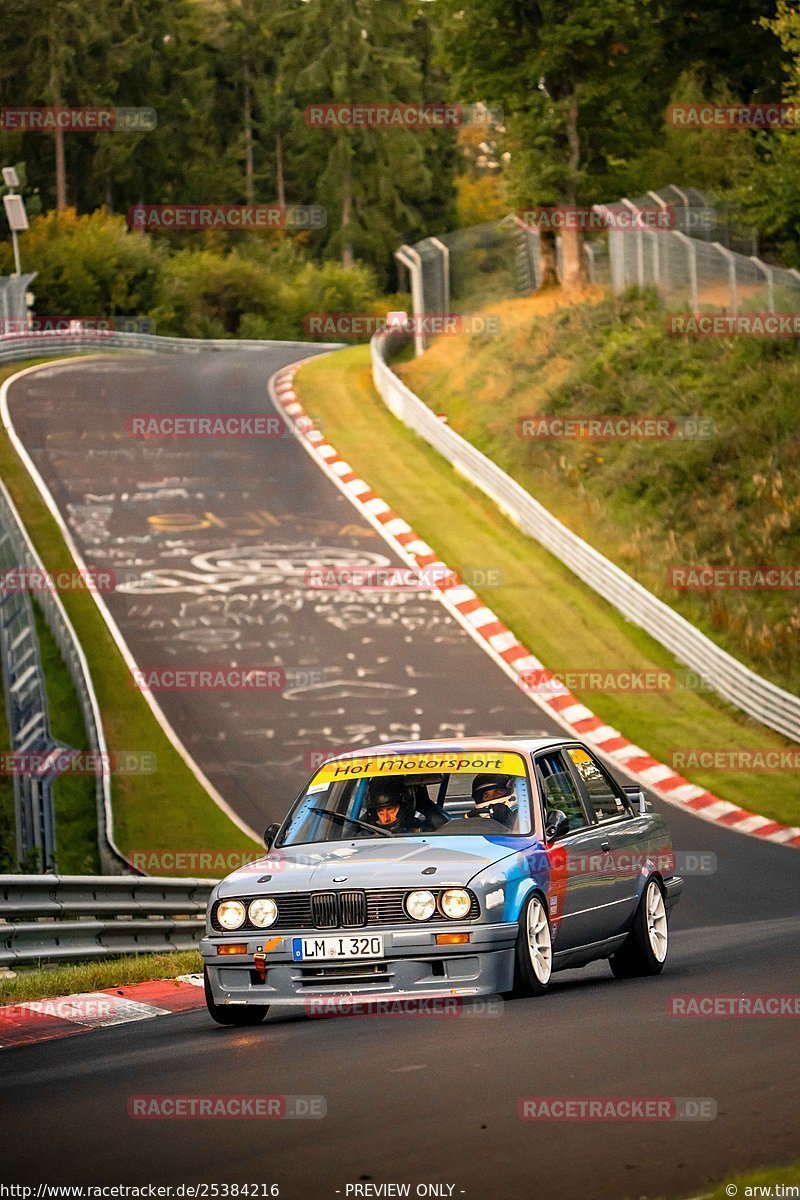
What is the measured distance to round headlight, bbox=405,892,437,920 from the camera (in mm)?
9078

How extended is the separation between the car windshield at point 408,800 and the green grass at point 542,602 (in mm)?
12355

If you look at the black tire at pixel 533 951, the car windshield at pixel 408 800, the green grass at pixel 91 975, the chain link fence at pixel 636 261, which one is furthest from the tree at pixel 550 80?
the black tire at pixel 533 951

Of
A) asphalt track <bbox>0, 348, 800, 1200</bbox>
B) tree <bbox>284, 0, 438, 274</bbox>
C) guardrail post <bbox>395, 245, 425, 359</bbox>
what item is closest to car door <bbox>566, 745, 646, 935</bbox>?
asphalt track <bbox>0, 348, 800, 1200</bbox>

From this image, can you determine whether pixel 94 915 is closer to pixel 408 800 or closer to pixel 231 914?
pixel 408 800

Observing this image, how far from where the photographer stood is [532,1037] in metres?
8.05

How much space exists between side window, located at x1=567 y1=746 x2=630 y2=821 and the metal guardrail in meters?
3.60

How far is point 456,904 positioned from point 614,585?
21032 mm

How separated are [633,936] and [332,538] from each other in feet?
72.6

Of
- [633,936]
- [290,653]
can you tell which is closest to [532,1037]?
[633,936]

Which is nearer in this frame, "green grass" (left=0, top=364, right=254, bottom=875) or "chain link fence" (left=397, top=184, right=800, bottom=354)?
"green grass" (left=0, top=364, right=254, bottom=875)

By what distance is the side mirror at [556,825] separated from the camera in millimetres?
9938

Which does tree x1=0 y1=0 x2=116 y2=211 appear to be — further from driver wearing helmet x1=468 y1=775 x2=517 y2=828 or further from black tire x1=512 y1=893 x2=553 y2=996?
black tire x1=512 y1=893 x2=553 y2=996

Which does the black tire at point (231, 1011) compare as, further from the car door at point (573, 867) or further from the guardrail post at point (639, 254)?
the guardrail post at point (639, 254)

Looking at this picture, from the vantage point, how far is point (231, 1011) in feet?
31.1
